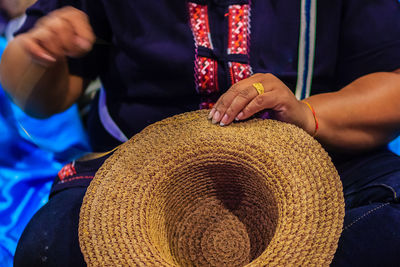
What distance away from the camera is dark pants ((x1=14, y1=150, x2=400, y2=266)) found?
59cm

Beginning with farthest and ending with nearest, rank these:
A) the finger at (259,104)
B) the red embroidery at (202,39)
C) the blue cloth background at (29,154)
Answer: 1. the blue cloth background at (29,154)
2. the red embroidery at (202,39)
3. the finger at (259,104)

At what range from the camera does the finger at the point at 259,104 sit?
1.96 ft

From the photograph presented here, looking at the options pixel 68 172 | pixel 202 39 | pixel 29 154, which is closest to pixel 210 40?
pixel 202 39

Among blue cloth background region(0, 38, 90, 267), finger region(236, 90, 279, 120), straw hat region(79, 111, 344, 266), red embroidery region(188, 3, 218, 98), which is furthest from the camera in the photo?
blue cloth background region(0, 38, 90, 267)

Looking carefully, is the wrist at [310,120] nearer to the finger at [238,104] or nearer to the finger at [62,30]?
the finger at [238,104]

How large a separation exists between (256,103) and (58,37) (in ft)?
1.13

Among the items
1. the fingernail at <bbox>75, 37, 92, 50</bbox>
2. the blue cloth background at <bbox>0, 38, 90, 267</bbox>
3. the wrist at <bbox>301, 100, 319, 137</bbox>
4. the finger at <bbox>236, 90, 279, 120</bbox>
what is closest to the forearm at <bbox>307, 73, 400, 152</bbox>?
the wrist at <bbox>301, 100, 319, 137</bbox>

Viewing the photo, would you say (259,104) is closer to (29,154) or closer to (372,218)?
(372,218)

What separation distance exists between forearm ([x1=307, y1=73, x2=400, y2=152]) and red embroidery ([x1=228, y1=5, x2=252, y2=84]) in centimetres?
17

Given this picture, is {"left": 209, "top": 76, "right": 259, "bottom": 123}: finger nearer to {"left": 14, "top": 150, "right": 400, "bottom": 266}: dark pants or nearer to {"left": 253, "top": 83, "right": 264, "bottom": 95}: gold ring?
{"left": 253, "top": 83, "right": 264, "bottom": 95}: gold ring

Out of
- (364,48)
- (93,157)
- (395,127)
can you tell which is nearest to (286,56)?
(364,48)

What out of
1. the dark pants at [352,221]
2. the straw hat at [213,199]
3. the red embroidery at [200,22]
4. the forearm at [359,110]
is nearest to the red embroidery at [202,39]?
the red embroidery at [200,22]

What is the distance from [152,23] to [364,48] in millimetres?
452

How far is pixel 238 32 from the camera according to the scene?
69 cm
